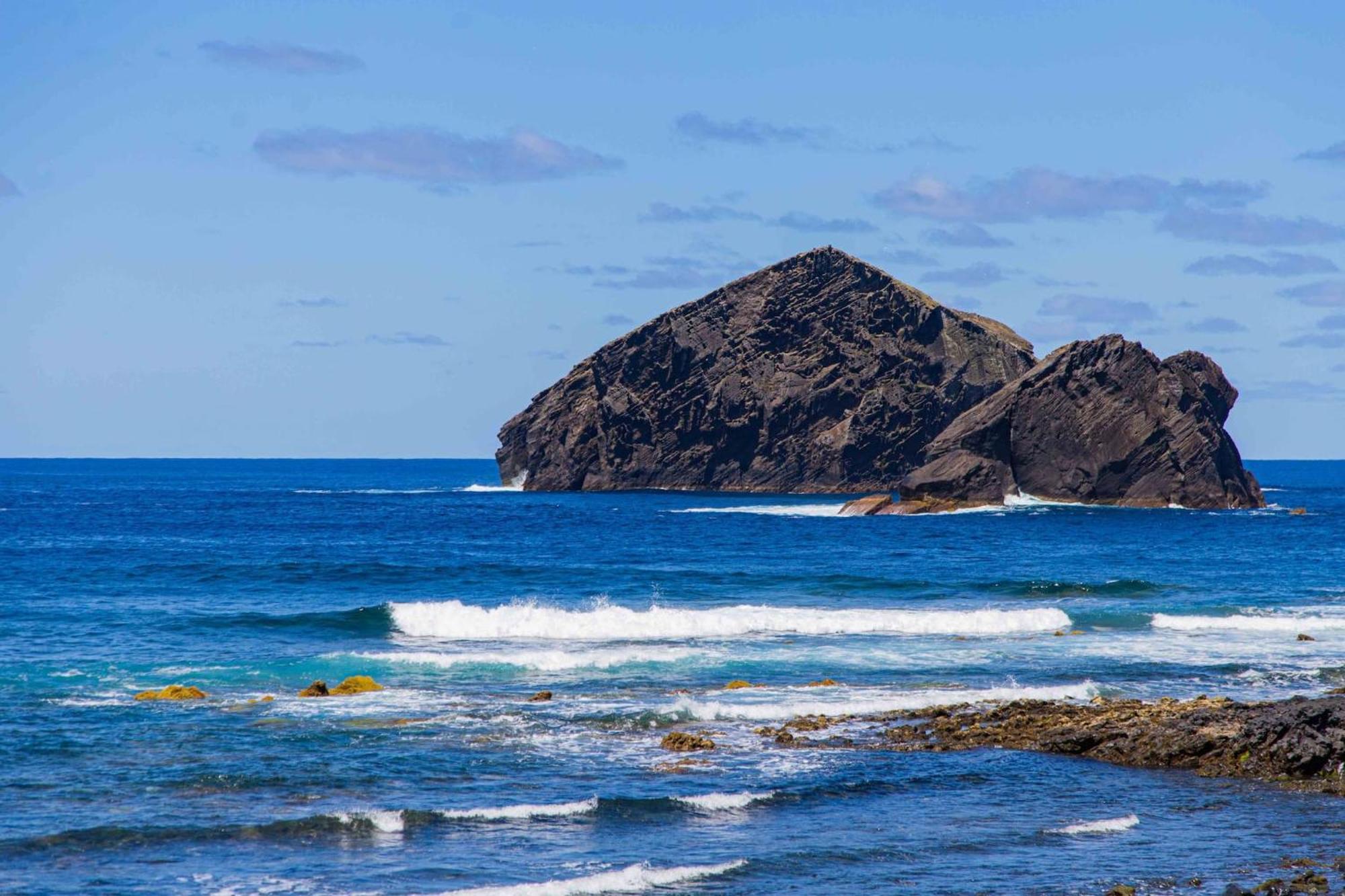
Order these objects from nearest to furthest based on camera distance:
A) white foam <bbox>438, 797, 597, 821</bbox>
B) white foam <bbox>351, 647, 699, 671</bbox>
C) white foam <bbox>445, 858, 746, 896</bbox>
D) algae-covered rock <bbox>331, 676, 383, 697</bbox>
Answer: white foam <bbox>445, 858, 746, 896</bbox>, white foam <bbox>438, 797, 597, 821</bbox>, algae-covered rock <bbox>331, 676, 383, 697</bbox>, white foam <bbox>351, 647, 699, 671</bbox>

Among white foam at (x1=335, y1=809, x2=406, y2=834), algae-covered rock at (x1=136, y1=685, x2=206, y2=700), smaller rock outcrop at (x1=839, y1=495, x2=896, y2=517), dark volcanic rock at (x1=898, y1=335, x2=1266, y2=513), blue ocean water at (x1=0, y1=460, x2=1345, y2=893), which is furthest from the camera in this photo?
dark volcanic rock at (x1=898, y1=335, x2=1266, y2=513)

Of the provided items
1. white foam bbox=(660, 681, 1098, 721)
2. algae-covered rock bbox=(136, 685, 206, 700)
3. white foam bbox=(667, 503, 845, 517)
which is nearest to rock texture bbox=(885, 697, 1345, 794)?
white foam bbox=(660, 681, 1098, 721)

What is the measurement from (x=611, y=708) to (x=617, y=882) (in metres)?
12.3

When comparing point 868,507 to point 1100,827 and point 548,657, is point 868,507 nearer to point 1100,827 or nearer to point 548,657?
point 548,657

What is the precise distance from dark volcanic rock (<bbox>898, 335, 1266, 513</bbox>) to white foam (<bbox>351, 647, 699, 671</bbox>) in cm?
6999

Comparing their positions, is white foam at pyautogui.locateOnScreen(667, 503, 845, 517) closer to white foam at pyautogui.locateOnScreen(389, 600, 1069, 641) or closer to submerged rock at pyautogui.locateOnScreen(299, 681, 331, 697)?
white foam at pyautogui.locateOnScreen(389, 600, 1069, 641)

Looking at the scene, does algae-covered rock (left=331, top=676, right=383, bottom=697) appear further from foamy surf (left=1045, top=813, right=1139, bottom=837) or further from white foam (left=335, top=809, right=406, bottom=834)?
foamy surf (left=1045, top=813, right=1139, bottom=837)

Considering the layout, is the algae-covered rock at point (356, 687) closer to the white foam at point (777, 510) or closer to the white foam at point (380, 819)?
the white foam at point (380, 819)

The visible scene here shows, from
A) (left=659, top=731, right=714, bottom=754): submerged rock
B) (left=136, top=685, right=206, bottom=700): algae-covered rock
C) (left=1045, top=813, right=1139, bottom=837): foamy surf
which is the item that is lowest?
(left=1045, top=813, right=1139, bottom=837): foamy surf

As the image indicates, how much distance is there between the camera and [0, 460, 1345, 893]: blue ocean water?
18.9m

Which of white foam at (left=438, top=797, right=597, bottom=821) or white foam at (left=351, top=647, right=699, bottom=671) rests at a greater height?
white foam at (left=351, top=647, right=699, bottom=671)

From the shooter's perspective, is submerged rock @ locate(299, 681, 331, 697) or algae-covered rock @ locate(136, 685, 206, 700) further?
submerged rock @ locate(299, 681, 331, 697)

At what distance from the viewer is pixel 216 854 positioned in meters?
19.0

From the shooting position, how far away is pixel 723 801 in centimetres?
2200
